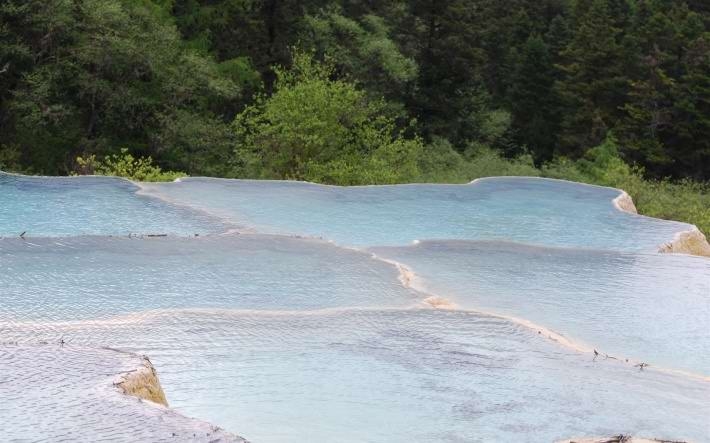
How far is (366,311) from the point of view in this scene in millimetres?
5527

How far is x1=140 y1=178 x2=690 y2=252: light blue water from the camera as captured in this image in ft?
26.0

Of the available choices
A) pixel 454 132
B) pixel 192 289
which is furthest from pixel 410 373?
pixel 454 132

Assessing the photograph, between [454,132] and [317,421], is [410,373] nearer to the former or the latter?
[317,421]

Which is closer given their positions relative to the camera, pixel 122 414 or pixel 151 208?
pixel 122 414

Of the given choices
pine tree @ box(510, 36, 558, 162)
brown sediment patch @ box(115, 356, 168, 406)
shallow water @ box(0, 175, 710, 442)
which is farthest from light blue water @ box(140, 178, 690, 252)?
pine tree @ box(510, 36, 558, 162)

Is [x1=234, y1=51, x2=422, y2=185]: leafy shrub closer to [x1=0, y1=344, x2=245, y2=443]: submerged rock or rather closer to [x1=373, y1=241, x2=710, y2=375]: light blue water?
[x1=373, y1=241, x2=710, y2=375]: light blue water

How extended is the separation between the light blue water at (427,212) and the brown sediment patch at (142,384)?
3820 millimetres

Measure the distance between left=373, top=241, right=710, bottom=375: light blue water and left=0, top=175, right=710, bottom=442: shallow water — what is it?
2 cm

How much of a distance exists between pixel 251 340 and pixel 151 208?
12.0 ft

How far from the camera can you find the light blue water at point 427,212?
312 inches

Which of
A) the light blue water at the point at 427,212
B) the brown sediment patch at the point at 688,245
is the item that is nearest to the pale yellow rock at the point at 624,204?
the light blue water at the point at 427,212

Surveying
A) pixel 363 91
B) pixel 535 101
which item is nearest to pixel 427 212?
pixel 363 91

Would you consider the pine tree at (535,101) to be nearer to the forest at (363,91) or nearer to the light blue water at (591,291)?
the forest at (363,91)

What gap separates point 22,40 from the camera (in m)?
14.5
